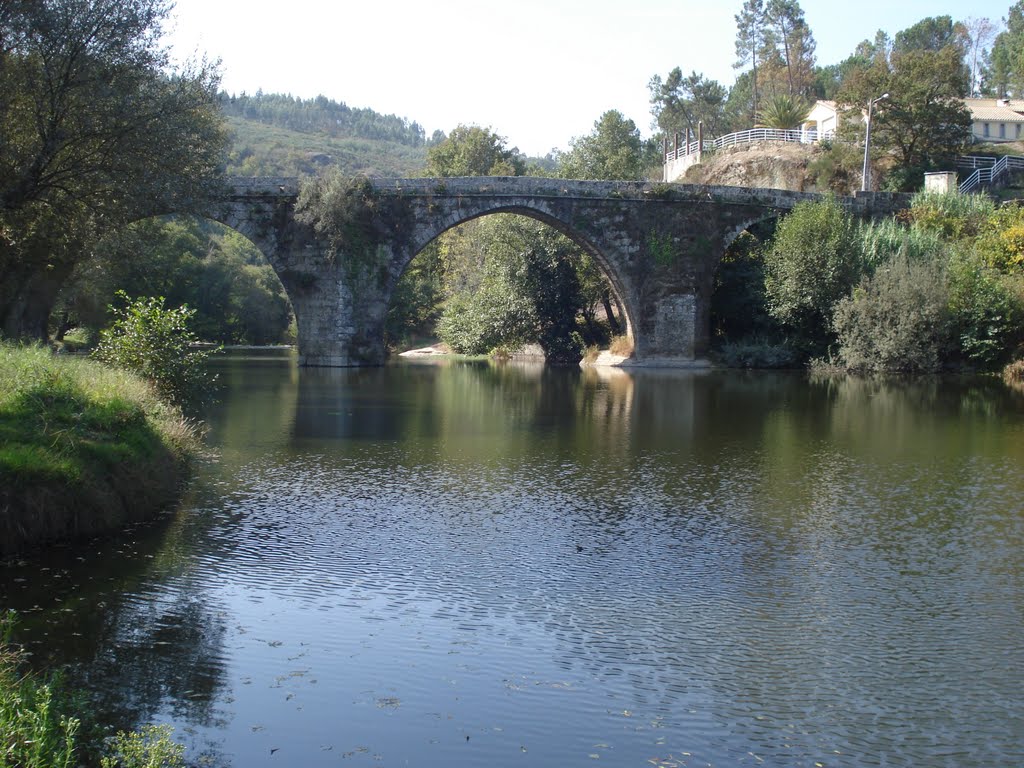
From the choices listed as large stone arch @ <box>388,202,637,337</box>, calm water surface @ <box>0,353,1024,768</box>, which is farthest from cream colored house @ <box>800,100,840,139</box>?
calm water surface @ <box>0,353,1024,768</box>

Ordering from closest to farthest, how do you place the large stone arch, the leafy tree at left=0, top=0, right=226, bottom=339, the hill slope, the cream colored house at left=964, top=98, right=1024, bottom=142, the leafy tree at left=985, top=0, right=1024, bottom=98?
the leafy tree at left=0, top=0, right=226, bottom=339 < the large stone arch < the cream colored house at left=964, top=98, right=1024, bottom=142 < the leafy tree at left=985, top=0, right=1024, bottom=98 < the hill slope

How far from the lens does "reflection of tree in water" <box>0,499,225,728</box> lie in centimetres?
606

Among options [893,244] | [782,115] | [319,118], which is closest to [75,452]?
[893,244]

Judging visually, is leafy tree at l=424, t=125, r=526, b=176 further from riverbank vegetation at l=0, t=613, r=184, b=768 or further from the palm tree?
riverbank vegetation at l=0, t=613, r=184, b=768

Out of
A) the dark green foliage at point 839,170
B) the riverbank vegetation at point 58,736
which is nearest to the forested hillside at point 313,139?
the dark green foliage at point 839,170

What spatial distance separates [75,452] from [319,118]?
182172 mm

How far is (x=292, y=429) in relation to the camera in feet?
59.0

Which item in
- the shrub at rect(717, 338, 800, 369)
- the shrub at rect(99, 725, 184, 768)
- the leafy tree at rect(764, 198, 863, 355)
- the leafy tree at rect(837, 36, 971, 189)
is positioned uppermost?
the leafy tree at rect(837, 36, 971, 189)

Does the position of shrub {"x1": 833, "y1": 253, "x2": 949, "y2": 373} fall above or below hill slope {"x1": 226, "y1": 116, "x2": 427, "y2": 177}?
below

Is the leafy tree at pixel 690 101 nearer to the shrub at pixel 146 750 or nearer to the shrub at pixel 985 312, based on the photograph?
the shrub at pixel 985 312

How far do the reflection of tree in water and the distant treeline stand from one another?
6437 inches

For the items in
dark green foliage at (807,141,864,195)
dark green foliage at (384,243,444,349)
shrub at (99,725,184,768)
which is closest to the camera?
shrub at (99,725,184,768)

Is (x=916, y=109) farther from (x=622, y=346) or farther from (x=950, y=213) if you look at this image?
(x=622, y=346)

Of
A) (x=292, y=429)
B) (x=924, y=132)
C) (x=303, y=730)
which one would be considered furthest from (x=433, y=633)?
(x=924, y=132)
